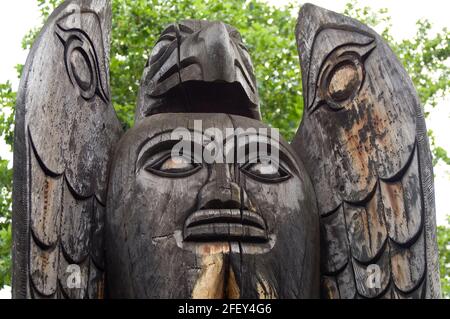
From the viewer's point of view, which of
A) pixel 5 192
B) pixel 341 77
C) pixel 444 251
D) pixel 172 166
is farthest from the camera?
pixel 444 251

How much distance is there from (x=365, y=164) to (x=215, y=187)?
0.69m

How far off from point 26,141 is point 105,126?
1.70ft

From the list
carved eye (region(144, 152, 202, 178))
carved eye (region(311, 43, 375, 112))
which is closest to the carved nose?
carved eye (region(144, 152, 202, 178))

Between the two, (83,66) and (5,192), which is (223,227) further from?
(5,192)

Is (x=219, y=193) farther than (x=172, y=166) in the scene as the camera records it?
No

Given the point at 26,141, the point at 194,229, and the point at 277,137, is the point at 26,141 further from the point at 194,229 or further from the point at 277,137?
the point at 277,137

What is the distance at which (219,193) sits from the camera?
9.26 ft

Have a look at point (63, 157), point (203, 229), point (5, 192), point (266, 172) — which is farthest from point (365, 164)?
point (5, 192)

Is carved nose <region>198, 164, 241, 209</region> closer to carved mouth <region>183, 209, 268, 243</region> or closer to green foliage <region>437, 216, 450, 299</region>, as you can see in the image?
carved mouth <region>183, 209, 268, 243</region>

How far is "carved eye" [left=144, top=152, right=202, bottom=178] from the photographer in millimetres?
2926

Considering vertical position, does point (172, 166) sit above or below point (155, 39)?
below

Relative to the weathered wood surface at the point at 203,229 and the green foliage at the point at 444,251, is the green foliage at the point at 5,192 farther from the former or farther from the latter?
the green foliage at the point at 444,251

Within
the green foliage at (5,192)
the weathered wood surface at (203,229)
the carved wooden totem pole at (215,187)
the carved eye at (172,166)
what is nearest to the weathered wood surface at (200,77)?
the carved wooden totem pole at (215,187)

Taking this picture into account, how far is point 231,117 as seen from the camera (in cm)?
321
